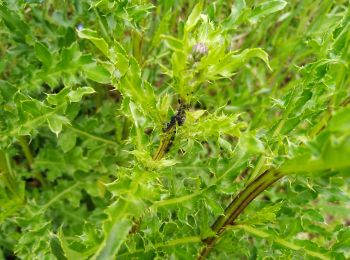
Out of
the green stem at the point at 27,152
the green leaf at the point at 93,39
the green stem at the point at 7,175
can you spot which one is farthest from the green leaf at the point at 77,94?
the green stem at the point at 27,152

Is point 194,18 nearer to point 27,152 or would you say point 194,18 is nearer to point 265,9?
point 265,9

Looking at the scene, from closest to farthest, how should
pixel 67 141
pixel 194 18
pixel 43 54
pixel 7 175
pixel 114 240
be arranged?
pixel 114 240, pixel 194 18, pixel 43 54, pixel 7 175, pixel 67 141

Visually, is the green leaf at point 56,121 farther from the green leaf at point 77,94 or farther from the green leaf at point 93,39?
the green leaf at point 93,39

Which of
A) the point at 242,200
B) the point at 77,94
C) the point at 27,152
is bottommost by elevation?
the point at 27,152

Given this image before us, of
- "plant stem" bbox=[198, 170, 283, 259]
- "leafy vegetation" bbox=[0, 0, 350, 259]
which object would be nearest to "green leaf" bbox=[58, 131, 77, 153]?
"leafy vegetation" bbox=[0, 0, 350, 259]

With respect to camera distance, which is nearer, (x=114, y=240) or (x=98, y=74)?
(x=114, y=240)

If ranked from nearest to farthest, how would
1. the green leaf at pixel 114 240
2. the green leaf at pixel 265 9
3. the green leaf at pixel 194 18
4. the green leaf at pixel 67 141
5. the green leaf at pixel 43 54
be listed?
the green leaf at pixel 114 240 → the green leaf at pixel 194 18 → the green leaf at pixel 265 9 → the green leaf at pixel 43 54 → the green leaf at pixel 67 141

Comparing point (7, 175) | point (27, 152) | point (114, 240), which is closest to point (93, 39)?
point (114, 240)

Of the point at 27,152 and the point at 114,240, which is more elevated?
the point at 114,240

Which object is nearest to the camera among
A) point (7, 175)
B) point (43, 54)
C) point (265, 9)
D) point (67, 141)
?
point (265, 9)
